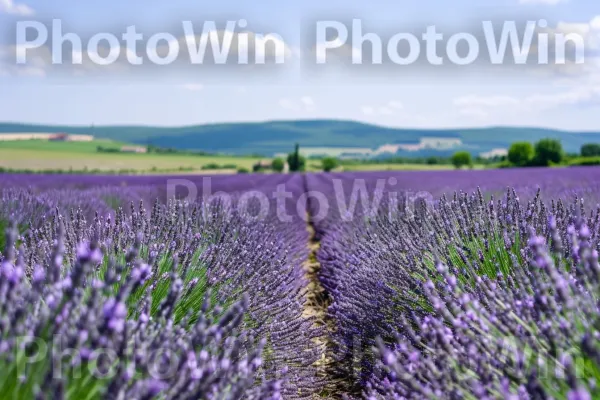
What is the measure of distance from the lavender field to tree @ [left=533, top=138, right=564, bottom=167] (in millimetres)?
41730

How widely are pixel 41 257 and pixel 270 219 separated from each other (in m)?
3.40

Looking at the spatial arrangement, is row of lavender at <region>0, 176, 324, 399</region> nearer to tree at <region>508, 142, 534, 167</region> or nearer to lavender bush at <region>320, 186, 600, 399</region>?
lavender bush at <region>320, 186, 600, 399</region>

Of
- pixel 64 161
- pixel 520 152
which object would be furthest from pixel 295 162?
pixel 64 161

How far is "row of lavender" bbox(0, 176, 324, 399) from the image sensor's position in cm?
125

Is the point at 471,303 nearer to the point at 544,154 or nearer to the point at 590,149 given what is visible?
the point at 544,154

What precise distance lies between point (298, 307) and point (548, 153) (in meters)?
45.6

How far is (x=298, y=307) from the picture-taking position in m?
3.26

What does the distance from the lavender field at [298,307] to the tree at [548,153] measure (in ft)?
137

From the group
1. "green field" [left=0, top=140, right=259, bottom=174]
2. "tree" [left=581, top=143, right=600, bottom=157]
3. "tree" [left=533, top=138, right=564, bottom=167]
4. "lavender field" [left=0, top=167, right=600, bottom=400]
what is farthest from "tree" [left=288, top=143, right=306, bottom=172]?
"lavender field" [left=0, top=167, right=600, bottom=400]

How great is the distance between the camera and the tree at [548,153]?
4450cm

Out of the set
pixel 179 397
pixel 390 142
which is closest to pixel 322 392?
pixel 179 397

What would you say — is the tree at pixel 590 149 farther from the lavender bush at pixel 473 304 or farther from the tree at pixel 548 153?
the lavender bush at pixel 473 304

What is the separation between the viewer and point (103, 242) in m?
2.73

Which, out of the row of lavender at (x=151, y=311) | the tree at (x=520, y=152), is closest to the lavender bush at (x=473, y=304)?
the row of lavender at (x=151, y=311)
